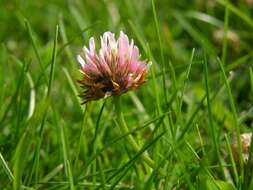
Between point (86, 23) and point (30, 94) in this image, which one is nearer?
point (30, 94)

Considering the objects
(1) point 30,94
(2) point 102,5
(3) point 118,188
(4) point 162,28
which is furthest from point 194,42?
(3) point 118,188

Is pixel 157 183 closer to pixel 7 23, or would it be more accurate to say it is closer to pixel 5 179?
pixel 5 179

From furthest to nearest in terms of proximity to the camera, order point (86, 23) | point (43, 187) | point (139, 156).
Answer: point (86, 23) → point (43, 187) → point (139, 156)

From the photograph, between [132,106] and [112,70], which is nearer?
[112,70]
